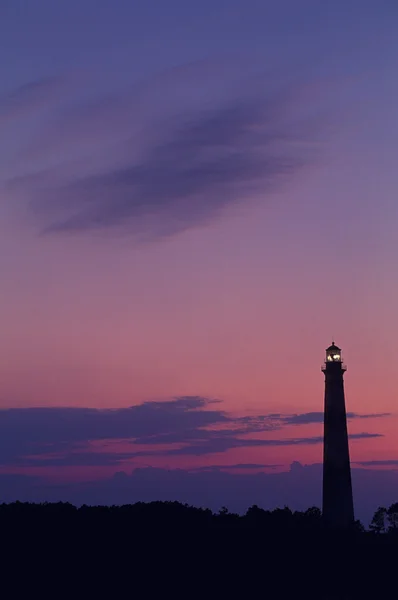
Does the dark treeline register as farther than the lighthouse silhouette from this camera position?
No

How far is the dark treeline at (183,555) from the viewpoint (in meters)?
51.8

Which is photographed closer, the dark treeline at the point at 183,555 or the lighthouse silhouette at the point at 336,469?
the dark treeline at the point at 183,555

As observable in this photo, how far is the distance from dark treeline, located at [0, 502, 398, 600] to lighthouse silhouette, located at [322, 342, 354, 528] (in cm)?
117

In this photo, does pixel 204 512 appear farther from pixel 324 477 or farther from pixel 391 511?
pixel 391 511

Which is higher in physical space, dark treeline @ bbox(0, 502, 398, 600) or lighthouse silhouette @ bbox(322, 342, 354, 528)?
lighthouse silhouette @ bbox(322, 342, 354, 528)

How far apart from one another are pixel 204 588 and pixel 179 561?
434cm

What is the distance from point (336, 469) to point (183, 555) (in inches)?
517

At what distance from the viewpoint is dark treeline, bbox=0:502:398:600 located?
5178 centimetres

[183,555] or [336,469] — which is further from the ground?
[336,469]

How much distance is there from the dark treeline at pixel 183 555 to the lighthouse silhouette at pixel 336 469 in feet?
3.82

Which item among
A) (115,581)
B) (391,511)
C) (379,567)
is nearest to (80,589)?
(115,581)

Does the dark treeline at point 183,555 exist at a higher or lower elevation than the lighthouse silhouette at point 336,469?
lower

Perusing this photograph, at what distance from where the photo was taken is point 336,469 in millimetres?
64562

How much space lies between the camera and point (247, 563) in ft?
186
